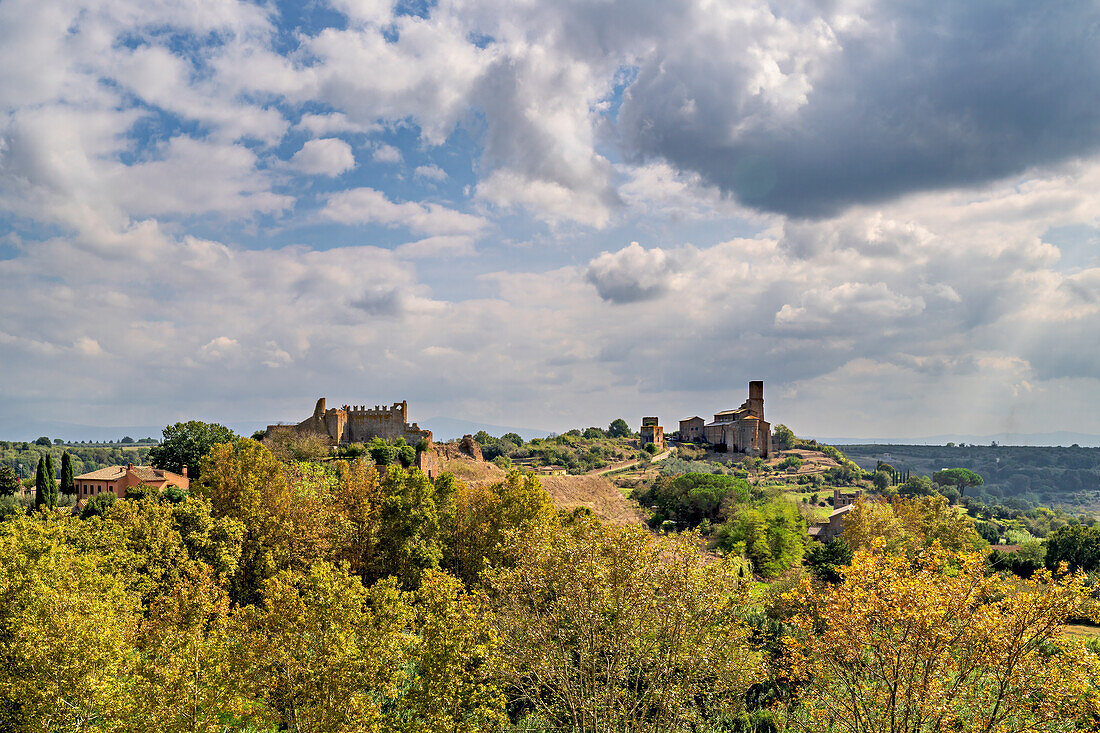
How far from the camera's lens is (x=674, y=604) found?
18641mm

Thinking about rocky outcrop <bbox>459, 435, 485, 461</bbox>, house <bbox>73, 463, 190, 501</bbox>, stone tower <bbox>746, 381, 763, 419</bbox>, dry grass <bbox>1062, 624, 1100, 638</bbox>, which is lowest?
dry grass <bbox>1062, 624, 1100, 638</bbox>

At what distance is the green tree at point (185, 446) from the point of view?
63188 millimetres

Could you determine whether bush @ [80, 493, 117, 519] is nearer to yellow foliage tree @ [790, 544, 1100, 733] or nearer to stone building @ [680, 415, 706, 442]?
yellow foliage tree @ [790, 544, 1100, 733]

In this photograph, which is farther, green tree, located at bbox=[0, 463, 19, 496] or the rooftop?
green tree, located at bbox=[0, 463, 19, 496]

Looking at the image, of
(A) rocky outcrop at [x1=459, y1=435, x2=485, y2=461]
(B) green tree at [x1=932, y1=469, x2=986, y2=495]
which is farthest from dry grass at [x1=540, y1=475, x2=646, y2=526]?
(B) green tree at [x1=932, y1=469, x2=986, y2=495]

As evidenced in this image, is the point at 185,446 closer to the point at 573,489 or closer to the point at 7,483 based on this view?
→ the point at 7,483

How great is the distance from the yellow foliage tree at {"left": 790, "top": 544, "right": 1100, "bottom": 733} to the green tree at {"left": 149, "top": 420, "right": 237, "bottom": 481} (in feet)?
195

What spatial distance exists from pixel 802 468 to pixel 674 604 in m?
125

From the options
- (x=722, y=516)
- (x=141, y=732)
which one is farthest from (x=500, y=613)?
(x=722, y=516)

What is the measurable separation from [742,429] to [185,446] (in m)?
99.4

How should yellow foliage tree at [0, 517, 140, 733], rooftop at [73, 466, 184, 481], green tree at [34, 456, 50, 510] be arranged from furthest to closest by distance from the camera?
rooftop at [73, 466, 184, 481]
green tree at [34, 456, 50, 510]
yellow foliage tree at [0, 517, 140, 733]

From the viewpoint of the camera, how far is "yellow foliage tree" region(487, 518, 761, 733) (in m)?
19.0

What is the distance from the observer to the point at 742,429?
13288 cm

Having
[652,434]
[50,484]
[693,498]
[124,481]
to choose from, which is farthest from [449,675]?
[652,434]
